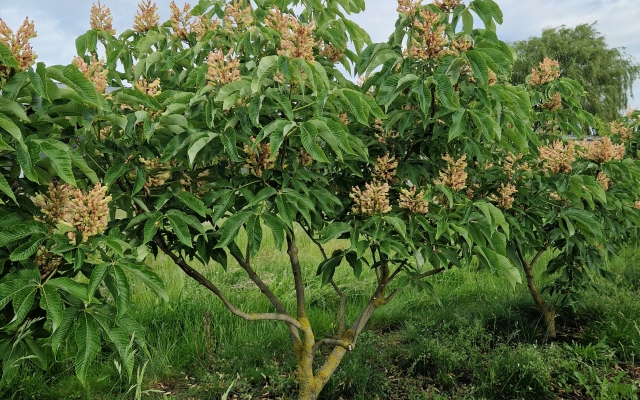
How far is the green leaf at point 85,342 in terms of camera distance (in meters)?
1.44

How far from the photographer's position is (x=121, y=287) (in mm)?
1491

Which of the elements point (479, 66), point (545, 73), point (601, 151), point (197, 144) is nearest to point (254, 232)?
point (197, 144)

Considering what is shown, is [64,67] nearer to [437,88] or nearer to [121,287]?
[121,287]

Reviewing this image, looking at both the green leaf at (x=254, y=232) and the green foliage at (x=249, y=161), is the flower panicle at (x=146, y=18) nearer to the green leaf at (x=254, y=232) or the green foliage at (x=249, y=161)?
the green foliage at (x=249, y=161)

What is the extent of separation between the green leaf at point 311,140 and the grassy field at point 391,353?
1170 millimetres

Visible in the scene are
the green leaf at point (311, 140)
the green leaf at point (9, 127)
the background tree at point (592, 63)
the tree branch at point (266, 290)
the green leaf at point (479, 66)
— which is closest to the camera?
the green leaf at point (9, 127)

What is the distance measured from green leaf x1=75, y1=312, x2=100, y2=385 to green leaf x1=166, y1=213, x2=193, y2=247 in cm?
37

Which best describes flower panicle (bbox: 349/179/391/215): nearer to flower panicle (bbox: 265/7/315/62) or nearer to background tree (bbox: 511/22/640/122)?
flower panicle (bbox: 265/7/315/62)

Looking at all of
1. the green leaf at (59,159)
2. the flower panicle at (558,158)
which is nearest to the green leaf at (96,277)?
the green leaf at (59,159)

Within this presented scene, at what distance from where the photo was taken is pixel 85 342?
148 centimetres

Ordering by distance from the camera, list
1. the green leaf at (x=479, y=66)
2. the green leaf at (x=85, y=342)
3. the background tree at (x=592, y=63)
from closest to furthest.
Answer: the green leaf at (x=85, y=342), the green leaf at (x=479, y=66), the background tree at (x=592, y=63)

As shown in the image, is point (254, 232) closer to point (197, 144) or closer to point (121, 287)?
point (197, 144)

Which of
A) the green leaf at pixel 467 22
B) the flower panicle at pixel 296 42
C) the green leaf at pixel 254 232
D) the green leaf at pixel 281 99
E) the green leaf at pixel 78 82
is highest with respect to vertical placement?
the green leaf at pixel 467 22

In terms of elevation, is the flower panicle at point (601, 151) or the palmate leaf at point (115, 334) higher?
the flower panicle at point (601, 151)
